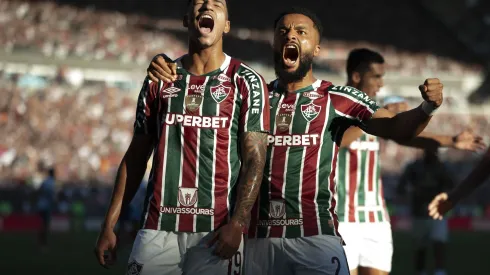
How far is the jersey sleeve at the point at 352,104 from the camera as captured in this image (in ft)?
17.7

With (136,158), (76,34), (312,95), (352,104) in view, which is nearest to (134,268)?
(136,158)

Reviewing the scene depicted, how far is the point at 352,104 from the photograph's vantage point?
546 centimetres

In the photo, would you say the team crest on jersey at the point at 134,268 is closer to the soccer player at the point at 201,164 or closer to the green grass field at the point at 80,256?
the soccer player at the point at 201,164

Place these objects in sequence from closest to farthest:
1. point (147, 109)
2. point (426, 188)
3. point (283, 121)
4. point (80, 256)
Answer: point (147, 109) < point (283, 121) < point (426, 188) < point (80, 256)

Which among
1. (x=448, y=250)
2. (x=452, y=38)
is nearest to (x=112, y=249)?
(x=448, y=250)

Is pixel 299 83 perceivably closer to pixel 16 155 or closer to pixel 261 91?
pixel 261 91

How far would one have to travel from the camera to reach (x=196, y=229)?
4.76 metres

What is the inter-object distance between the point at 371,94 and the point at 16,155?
22.2 m

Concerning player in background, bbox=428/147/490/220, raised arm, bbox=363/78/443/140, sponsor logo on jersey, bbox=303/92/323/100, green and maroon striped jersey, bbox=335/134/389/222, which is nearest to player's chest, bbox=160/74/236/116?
sponsor logo on jersey, bbox=303/92/323/100

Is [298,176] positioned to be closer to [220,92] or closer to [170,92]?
[220,92]

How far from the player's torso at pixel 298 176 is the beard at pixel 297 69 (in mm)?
188

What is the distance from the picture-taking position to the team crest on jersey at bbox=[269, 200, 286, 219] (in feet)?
17.6

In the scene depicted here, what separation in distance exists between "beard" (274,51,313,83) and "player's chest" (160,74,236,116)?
0.63m

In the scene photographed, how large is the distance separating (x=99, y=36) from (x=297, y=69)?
30818 mm
